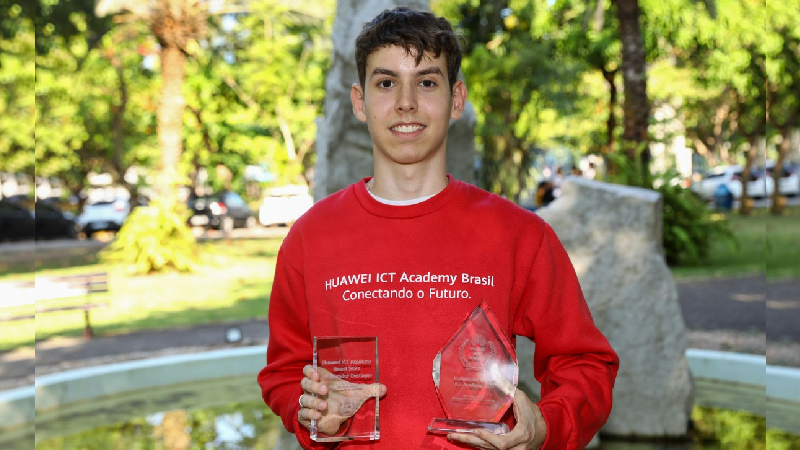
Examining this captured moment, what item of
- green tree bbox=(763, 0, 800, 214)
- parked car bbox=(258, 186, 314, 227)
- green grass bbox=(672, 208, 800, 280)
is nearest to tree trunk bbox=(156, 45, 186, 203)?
green grass bbox=(672, 208, 800, 280)

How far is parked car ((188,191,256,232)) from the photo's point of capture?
32.0 m

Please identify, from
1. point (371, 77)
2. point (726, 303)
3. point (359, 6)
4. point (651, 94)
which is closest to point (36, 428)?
point (359, 6)

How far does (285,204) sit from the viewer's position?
3080cm

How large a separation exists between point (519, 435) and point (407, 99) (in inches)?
30.3

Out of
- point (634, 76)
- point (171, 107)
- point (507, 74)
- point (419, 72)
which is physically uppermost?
point (507, 74)

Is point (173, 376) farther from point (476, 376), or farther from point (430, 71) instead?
point (476, 376)

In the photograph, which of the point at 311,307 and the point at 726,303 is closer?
the point at 311,307

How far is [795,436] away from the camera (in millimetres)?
5023

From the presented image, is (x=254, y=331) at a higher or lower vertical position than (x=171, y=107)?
lower

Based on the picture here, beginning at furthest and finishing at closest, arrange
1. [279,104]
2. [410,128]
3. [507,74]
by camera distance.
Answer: [279,104], [507,74], [410,128]

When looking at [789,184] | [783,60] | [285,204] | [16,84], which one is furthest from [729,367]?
[789,184]

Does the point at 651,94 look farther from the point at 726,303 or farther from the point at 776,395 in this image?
the point at 776,395

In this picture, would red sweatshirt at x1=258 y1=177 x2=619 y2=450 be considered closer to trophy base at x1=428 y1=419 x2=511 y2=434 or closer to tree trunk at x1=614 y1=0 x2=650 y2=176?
trophy base at x1=428 y1=419 x2=511 y2=434

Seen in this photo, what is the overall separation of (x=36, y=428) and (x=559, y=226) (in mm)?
3631
